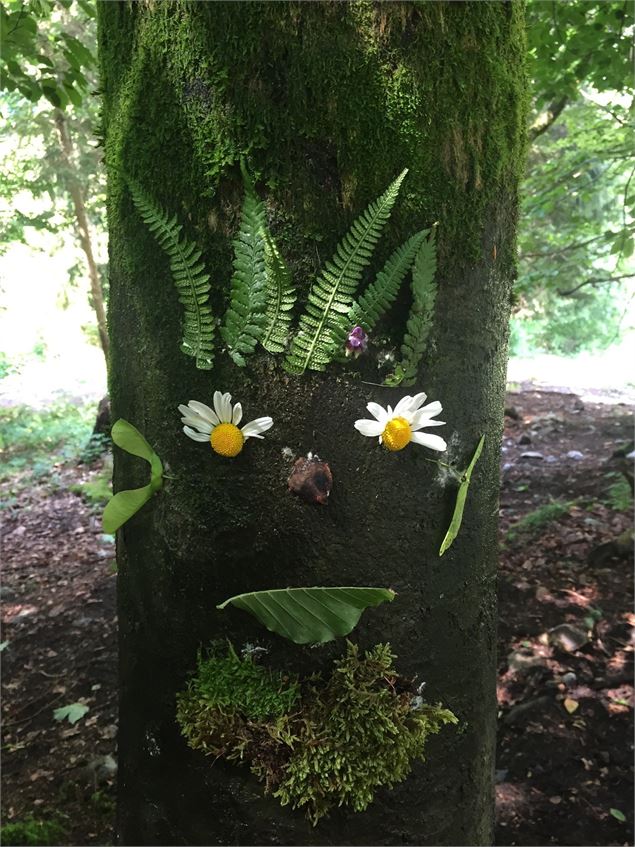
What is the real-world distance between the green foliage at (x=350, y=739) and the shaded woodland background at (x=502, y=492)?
50.9 inches

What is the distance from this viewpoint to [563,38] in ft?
11.5

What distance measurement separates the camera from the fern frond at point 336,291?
0.97 meters

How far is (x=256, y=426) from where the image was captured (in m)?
1.01

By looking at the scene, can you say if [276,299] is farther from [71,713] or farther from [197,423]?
[71,713]

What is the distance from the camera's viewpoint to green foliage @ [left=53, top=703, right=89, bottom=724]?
9.26ft

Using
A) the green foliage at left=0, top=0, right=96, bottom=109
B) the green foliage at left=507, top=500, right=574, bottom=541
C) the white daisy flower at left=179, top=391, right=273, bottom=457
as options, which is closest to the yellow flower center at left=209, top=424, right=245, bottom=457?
the white daisy flower at left=179, top=391, right=273, bottom=457

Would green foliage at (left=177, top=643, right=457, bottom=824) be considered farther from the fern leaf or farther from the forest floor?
the forest floor

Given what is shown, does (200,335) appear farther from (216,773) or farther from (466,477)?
(216,773)

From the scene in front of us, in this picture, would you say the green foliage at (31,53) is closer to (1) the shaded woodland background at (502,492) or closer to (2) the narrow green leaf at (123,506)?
(1) the shaded woodland background at (502,492)

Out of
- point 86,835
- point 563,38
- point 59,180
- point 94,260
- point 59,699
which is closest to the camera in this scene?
point 86,835

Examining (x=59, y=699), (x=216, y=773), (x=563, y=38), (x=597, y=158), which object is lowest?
(x=59, y=699)

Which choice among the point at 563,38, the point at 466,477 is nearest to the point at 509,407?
the point at 563,38

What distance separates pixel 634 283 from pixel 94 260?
22.5 ft

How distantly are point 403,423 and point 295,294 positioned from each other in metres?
0.29
